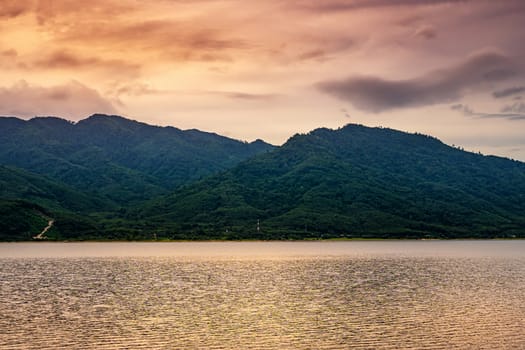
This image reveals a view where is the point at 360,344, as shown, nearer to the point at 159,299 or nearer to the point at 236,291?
the point at 159,299

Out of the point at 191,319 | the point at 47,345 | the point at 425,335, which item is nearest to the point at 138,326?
the point at 191,319

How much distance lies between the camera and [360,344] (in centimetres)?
7888

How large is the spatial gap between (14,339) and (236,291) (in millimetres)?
70040

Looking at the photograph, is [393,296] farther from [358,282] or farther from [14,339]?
[14,339]

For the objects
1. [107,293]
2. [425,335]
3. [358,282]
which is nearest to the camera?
[425,335]

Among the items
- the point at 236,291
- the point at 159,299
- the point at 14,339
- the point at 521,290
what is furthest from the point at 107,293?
the point at 521,290

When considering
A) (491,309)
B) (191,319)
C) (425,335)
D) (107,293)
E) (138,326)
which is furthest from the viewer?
(107,293)

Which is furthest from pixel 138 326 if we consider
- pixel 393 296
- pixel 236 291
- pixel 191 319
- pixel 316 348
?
pixel 393 296

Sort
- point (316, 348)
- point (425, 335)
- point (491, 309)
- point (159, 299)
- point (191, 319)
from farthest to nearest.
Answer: point (159, 299)
point (491, 309)
point (191, 319)
point (425, 335)
point (316, 348)

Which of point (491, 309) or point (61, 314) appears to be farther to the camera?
point (491, 309)

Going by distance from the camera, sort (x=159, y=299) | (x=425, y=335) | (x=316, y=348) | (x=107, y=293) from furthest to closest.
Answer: (x=107, y=293) < (x=159, y=299) < (x=425, y=335) < (x=316, y=348)

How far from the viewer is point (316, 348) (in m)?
76.9

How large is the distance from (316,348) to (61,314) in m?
50.4

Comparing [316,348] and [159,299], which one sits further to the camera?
[159,299]
